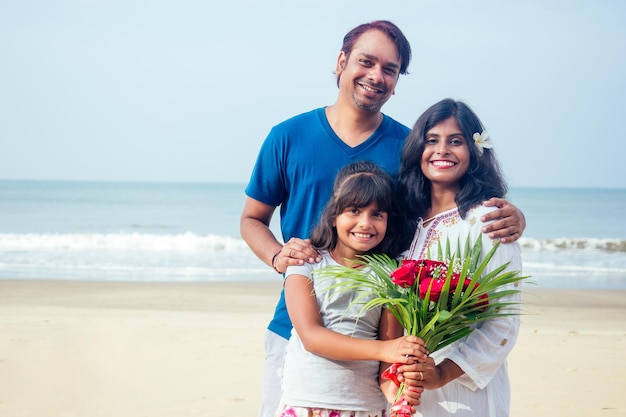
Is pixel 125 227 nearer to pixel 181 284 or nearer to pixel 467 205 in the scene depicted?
pixel 181 284

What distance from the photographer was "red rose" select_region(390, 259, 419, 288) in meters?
2.62

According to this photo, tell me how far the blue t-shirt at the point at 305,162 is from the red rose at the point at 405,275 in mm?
811

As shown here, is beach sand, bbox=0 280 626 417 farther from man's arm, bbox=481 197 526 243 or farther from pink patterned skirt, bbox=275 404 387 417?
man's arm, bbox=481 197 526 243

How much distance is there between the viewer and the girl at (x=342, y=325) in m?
2.94

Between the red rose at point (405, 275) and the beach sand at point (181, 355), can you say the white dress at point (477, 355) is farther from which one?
the beach sand at point (181, 355)

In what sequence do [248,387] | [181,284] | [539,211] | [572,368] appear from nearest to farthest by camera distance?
[248,387]
[572,368]
[181,284]
[539,211]

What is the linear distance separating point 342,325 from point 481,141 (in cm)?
86

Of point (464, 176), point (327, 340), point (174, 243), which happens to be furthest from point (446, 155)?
point (174, 243)

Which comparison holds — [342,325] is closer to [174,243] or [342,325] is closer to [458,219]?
[458,219]

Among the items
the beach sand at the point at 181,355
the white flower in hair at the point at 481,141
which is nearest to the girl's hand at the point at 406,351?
the white flower in hair at the point at 481,141

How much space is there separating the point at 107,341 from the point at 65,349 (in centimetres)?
50

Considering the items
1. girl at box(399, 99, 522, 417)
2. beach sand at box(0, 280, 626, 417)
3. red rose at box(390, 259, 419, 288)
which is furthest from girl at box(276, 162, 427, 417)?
beach sand at box(0, 280, 626, 417)

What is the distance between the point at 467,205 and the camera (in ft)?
9.65

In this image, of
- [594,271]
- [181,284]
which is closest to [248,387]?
[181,284]
